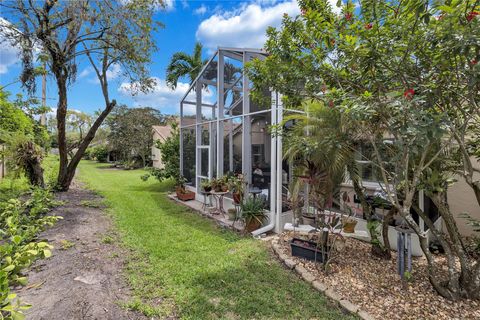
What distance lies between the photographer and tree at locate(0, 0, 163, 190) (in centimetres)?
812

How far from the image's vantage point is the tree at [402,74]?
2205mm

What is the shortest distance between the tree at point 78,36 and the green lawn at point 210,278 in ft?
21.2

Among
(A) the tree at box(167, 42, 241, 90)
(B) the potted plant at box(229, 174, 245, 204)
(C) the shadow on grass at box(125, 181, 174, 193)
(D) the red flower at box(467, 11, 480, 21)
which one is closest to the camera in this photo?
Answer: (D) the red flower at box(467, 11, 480, 21)

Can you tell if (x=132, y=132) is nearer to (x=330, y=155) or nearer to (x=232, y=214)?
(x=232, y=214)

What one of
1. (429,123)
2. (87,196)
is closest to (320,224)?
(429,123)

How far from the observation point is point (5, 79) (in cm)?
900

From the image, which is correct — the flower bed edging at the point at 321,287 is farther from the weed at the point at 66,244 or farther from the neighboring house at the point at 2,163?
the neighboring house at the point at 2,163

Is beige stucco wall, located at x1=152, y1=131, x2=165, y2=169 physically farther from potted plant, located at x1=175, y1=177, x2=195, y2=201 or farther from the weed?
the weed

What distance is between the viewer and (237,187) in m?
6.68

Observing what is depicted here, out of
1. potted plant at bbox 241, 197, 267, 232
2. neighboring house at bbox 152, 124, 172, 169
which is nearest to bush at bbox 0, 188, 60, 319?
potted plant at bbox 241, 197, 267, 232

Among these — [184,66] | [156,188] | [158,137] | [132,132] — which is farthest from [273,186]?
[132,132]

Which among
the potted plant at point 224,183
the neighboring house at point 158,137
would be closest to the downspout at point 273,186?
the potted plant at point 224,183

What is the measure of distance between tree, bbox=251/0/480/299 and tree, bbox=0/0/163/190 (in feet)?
23.5

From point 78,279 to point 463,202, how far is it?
22.7 feet
